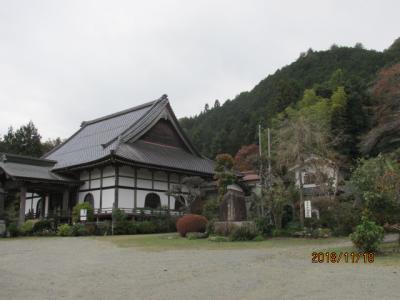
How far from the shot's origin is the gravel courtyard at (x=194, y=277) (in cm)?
645

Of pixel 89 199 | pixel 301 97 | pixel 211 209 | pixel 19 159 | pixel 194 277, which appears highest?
pixel 301 97

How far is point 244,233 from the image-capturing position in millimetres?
16234

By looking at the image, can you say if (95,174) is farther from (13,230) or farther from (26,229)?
(13,230)

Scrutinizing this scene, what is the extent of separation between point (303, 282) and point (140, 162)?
1816cm

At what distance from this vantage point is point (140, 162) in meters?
24.5

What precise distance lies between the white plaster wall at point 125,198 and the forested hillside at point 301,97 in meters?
18.9

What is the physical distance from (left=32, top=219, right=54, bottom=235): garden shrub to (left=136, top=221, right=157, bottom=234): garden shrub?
181 inches

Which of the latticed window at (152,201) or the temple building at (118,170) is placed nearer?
the temple building at (118,170)

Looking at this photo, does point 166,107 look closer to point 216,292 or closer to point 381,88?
point 381,88

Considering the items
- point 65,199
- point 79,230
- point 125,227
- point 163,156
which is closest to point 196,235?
point 125,227

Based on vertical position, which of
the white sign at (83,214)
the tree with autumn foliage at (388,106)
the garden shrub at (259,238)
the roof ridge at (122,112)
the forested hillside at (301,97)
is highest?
the forested hillside at (301,97)

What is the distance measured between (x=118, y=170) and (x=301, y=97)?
30564mm

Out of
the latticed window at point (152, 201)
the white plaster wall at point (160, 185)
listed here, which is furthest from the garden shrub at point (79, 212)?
the white plaster wall at point (160, 185)

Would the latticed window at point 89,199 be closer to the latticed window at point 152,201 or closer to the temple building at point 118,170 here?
the temple building at point 118,170
